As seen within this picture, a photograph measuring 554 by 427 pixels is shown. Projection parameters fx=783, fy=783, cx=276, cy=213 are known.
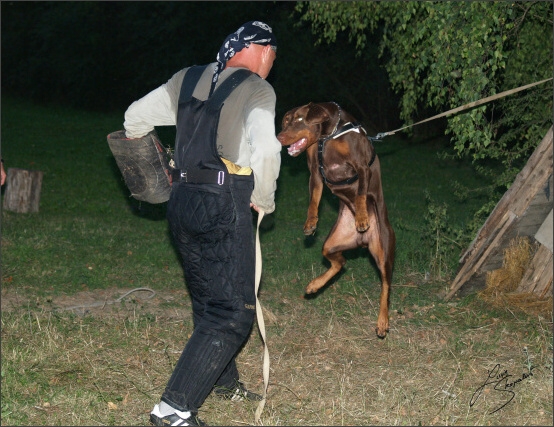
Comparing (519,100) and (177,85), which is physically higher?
(177,85)

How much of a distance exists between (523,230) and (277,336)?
96.6 inches

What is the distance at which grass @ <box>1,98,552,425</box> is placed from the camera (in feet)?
16.9

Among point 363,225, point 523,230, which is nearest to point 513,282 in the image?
point 523,230

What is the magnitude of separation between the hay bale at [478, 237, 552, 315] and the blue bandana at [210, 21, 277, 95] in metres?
3.60

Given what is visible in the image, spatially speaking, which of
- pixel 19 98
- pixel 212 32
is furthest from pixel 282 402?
pixel 19 98

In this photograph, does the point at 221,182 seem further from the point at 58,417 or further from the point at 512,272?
the point at 512,272

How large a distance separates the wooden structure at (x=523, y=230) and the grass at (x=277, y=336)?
0.31 metres

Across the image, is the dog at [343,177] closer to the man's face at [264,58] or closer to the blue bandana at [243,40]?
the man's face at [264,58]

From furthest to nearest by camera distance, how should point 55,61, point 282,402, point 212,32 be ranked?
point 55,61, point 212,32, point 282,402

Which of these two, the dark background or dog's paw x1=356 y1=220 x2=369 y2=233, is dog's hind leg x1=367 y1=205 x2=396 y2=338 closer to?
dog's paw x1=356 y1=220 x2=369 y2=233

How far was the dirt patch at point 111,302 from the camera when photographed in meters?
7.22

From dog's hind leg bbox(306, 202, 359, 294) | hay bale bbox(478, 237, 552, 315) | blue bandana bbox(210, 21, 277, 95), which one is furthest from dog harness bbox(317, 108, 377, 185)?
hay bale bbox(478, 237, 552, 315)

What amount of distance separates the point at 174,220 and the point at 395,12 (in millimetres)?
4663

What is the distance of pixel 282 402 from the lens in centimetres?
536
